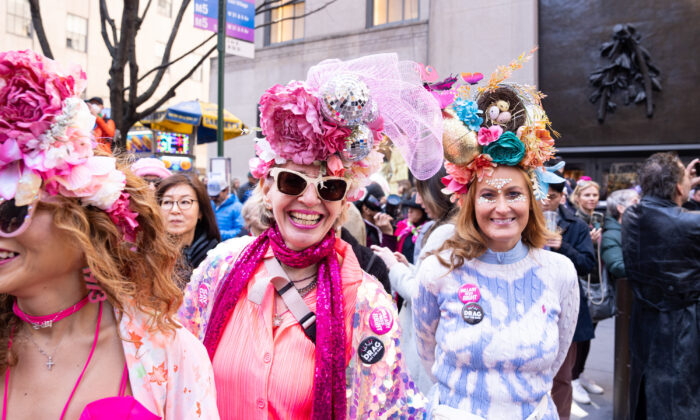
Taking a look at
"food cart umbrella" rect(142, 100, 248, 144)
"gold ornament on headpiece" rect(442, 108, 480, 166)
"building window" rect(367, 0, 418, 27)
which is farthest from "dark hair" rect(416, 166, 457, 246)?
"building window" rect(367, 0, 418, 27)

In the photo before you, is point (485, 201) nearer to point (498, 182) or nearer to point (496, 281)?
point (498, 182)

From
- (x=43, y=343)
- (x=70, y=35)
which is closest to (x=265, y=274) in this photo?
(x=43, y=343)

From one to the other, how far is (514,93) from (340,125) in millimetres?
1001

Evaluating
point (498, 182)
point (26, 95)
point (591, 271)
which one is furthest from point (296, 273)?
point (591, 271)

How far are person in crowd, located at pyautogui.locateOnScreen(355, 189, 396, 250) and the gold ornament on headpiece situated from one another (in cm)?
→ 293

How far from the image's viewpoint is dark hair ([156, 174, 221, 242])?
3494mm

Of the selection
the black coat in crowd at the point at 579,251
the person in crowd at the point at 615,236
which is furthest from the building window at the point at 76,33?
the black coat in crowd at the point at 579,251

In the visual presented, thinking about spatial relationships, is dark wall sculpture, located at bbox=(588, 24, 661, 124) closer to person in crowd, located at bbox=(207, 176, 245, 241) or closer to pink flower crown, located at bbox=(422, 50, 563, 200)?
person in crowd, located at bbox=(207, 176, 245, 241)

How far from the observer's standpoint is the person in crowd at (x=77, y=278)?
1.14 meters

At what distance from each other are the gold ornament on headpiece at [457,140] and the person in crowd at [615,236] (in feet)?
9.75

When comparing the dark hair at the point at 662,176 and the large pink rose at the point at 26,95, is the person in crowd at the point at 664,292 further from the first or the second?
the large pink rose at the point at 26,95

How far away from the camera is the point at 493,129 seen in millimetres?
2371

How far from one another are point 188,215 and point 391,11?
1199 centimetres

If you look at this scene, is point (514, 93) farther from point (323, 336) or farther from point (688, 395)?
point (688, 395)
